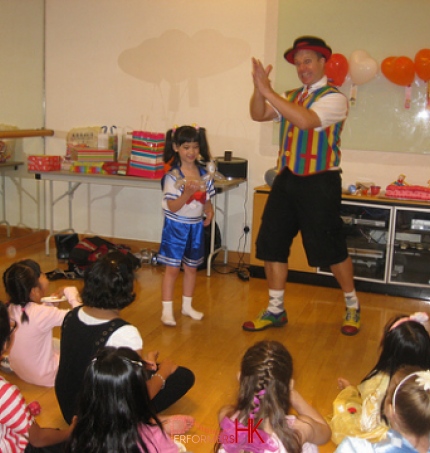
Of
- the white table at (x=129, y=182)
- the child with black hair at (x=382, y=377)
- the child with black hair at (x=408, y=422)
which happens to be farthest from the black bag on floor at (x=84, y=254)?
the child with black hair at (x=408, y=422)

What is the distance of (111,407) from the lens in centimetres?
156

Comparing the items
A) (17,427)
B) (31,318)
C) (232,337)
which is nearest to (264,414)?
(17,427)

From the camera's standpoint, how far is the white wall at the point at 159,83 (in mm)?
4832

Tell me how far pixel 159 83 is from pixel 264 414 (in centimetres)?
400

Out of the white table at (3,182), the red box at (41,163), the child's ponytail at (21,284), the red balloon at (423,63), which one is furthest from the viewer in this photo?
the white table at (3,182)

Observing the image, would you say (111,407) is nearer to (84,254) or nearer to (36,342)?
(36,342)

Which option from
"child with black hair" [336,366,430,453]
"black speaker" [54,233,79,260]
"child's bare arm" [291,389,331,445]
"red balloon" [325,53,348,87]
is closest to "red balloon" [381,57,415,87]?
"red balloon" [325,53,348,87]

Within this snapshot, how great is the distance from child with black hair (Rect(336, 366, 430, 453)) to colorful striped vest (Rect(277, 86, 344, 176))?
1.97 m

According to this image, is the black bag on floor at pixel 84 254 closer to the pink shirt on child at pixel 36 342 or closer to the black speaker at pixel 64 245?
the black speaker at pixel 64 245

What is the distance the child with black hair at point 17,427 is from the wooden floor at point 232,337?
57cm

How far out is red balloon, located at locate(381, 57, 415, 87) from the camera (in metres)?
4.36

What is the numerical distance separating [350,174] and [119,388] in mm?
3503

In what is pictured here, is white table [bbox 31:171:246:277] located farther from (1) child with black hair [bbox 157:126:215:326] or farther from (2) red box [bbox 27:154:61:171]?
(1) child with black hair [bbox 157:126:215:326]

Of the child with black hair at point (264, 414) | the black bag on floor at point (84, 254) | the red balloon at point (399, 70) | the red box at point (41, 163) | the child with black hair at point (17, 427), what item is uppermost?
the red balloon at point (399, 70)
